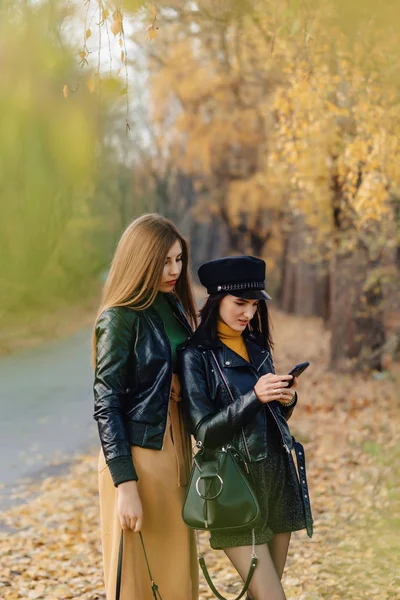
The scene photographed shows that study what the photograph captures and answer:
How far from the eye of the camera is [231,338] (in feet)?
11.0

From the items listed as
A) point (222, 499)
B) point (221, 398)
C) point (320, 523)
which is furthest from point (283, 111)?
A: point (222, 499)

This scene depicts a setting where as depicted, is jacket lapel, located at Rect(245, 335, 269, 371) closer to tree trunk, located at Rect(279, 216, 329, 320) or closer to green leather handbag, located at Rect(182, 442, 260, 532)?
green leather handbag, located at Rect(182, 442, 260, 532)

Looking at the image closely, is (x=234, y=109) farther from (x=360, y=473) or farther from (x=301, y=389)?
(x=360, y=473)

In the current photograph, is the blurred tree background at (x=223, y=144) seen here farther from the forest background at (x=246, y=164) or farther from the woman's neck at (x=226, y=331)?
the woman's neck at (x=226, y=331)

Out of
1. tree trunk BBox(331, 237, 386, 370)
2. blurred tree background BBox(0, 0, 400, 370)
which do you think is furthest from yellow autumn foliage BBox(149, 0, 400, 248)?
tree trunk BBox(331, 237, 386, 370)

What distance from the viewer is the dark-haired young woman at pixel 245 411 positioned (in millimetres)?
3113

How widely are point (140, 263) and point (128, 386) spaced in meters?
0.50

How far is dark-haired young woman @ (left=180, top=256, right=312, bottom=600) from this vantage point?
3.11 meters

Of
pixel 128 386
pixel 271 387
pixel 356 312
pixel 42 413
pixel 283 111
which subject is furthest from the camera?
pixel 356 312

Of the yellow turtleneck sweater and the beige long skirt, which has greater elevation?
the yellow turtleneck sweater

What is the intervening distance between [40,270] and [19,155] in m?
0.43

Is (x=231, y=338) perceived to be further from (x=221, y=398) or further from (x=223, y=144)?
(x=223, y=144)

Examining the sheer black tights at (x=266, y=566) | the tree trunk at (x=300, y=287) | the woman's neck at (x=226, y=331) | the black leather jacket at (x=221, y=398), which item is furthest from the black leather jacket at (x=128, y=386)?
the tree trunk at (x=300, y=287)

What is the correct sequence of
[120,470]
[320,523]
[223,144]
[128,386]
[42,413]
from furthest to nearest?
[223,144], [42,413], [320,523], [128,386], [120,470]
